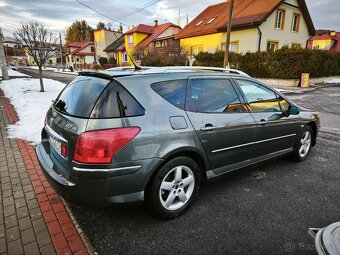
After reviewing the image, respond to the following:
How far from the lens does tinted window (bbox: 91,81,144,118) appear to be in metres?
2.26

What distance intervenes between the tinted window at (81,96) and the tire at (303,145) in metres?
3.47

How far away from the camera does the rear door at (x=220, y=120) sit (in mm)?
2811

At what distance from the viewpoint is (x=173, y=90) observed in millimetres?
2713

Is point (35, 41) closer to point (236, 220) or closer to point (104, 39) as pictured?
point (236, 220)

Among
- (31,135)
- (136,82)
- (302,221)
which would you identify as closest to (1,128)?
(31,135)

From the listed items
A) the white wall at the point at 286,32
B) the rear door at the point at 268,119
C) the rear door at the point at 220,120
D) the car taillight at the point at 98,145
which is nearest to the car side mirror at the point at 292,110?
the rear door at the point at 268,119

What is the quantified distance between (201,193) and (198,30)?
24.6m

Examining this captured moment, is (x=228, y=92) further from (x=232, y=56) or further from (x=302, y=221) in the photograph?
(x=232, y=56)

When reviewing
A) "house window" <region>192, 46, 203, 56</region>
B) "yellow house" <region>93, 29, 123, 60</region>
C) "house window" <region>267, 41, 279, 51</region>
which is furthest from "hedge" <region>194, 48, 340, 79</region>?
"yellow house" <region>93, 29, 123, 60</region>

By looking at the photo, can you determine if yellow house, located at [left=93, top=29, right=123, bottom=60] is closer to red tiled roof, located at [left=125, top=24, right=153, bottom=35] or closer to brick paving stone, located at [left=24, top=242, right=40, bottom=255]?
red tiled roof, located at [left=125, top=24, right=153, bottom=35]

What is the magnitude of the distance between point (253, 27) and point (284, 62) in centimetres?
513

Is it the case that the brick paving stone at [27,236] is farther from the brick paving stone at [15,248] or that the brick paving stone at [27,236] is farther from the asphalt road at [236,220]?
the asphalt road at [236,220]

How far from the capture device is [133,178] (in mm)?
2305

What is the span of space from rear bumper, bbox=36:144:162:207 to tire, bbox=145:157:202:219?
144 millimetres
